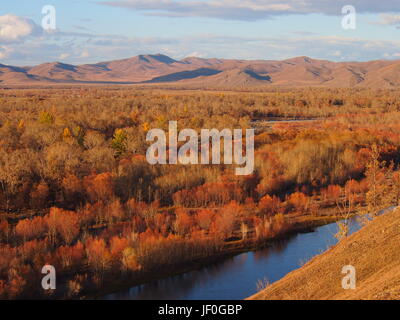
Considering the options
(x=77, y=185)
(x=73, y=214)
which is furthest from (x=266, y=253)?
(x=77, y=185)

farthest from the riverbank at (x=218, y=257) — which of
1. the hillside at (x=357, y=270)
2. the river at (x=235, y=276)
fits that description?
the hillside at (x=357, y=270)

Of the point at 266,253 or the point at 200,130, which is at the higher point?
the point at 200,130

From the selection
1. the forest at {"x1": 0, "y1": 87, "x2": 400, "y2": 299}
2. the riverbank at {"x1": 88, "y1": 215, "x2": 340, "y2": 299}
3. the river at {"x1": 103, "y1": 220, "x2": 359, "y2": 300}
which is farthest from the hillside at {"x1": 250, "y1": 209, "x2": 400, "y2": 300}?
the riverbank at {"x1": 88, "y1": 215, "x2": 340, "y2": 299}

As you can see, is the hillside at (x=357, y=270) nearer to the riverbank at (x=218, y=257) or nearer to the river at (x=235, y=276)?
the river at (x=235, y=276)

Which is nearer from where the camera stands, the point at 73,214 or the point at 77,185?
the point at 73,214
